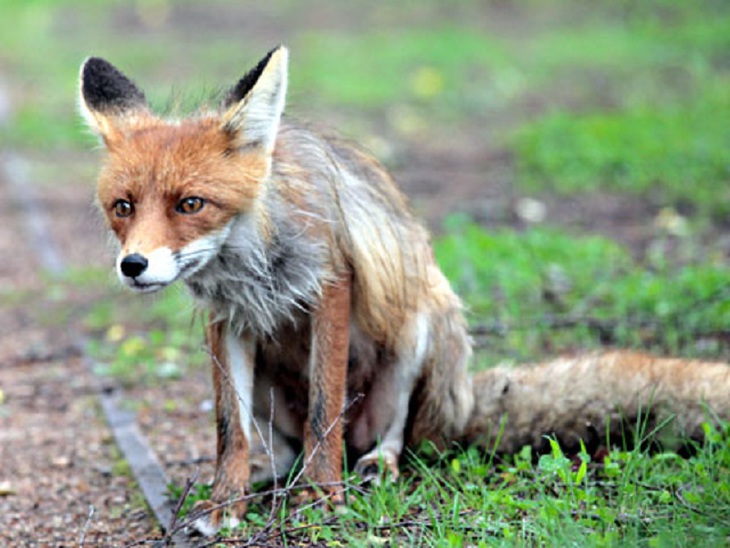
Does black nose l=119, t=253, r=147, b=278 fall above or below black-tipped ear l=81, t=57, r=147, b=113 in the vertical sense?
below

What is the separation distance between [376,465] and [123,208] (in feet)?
5.30

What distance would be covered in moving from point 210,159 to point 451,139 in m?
8.75

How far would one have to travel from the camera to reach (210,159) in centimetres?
425

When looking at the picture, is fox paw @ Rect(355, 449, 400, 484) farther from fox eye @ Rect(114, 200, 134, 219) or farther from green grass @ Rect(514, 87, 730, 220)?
green grass @ Rect(514, 87, 730, 220)

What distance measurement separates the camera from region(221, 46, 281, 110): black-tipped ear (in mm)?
4242

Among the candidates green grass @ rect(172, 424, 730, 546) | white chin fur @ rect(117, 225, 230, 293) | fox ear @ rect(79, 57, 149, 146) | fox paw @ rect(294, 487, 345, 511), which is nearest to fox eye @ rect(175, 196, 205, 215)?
white chin fur @ rect(117, 225, 230, 293)

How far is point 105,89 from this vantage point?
4672 millimetres

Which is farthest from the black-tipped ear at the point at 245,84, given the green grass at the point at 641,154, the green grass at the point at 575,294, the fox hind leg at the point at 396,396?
the green grass at the point at 641,154

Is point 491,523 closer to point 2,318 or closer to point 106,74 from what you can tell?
point 106,74

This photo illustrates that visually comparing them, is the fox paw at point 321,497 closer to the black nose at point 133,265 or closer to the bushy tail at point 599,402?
the bushy tail at point 599,402

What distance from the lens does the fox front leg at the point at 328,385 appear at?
4.51 m

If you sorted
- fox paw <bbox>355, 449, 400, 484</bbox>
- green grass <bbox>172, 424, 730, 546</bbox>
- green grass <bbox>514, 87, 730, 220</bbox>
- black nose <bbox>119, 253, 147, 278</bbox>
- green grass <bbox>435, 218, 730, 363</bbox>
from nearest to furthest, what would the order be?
1. green grass <bbox>172, 424, 730, 546</bbox>
2. black nose <bbox>119, 253, 147, 278</bbox>
3. fox paw <bbox>355, 449, 400, 484</bbox>
4. green grass <bbox>435, 218, 730, 363</bbox>
5. green grass <bbox>514, 87, 730, 220</bbox>

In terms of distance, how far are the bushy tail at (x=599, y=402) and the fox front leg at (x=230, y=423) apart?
1026mm

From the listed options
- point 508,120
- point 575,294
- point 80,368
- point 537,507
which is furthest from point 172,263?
point 508,120
